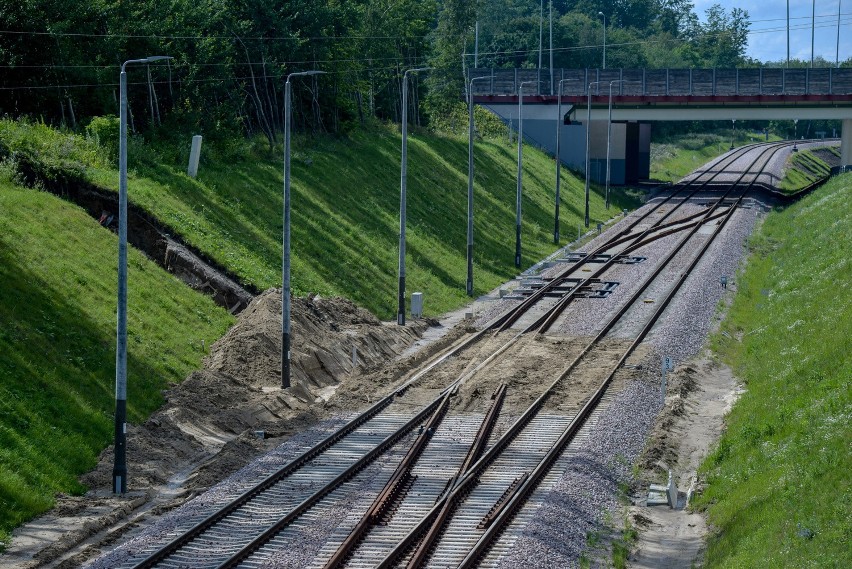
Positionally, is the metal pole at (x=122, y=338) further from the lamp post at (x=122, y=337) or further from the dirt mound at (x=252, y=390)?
the dirt mound at (x=252, y=390)

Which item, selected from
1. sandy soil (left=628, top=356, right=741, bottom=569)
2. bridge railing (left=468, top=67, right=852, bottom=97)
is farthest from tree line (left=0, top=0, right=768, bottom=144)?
sandy soil (left=628, top=356, right=741, bottom=569)

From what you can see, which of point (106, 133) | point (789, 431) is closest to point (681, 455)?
point (789, 431)

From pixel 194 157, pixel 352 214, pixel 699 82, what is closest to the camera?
pixel 194 157

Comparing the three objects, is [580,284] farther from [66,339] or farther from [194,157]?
[66,339]

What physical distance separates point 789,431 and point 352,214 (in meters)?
30.7

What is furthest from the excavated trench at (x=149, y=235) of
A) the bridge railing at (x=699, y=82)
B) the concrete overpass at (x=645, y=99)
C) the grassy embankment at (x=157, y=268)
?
the bridge railing at (x=699, y=82)

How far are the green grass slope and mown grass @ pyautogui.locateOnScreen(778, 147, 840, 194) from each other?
64508 millimetres

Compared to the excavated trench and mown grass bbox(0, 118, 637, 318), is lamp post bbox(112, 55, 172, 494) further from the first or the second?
mown grass bbox(0, 118, 637, 318)

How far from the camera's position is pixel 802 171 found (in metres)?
114

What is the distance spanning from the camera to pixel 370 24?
7362 cm

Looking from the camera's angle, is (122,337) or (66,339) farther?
(66,339)

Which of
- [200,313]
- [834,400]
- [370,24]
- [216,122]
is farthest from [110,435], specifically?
[370,24]

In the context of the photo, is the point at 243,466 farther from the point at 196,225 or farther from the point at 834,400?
the point at 196,225

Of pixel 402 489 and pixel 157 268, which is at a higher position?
pixel 157 268
